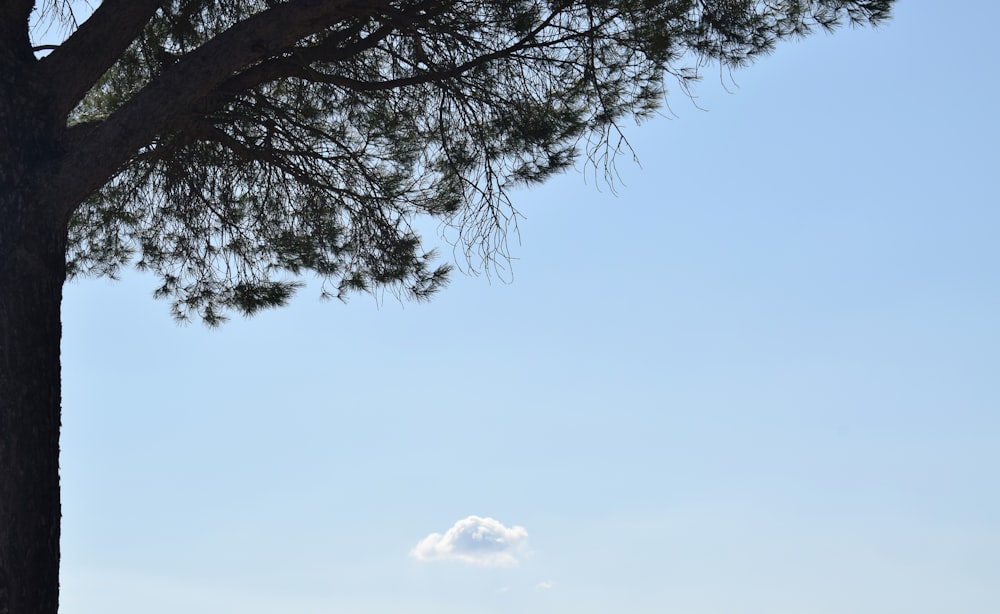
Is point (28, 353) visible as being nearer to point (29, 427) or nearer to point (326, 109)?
point (29, 427)

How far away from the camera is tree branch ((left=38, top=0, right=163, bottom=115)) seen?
16.5 ft

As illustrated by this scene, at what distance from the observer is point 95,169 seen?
16.0ft

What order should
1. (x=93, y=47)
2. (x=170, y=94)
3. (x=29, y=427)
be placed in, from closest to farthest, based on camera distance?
1. (x=29, y=427)
2. (x=170, y=94)
3. (x=93, y=47)

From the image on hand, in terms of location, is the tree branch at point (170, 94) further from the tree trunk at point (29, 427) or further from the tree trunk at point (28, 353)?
the tree trunk at point (29, 427)

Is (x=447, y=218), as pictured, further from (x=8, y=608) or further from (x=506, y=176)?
(x=8, y=608)

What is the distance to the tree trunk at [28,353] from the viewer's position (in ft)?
14.3

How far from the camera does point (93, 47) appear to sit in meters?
5.11

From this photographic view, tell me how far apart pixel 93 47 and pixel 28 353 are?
1.61 meters

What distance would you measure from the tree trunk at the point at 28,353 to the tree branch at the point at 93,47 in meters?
0.18

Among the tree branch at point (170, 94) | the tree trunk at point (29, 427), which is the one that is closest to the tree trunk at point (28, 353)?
the tree trunk at point (29, 427)

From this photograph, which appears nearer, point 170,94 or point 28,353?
point 28,353

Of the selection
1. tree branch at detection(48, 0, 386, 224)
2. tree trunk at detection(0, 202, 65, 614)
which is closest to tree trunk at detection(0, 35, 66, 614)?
tree trunk at detection(0, 202, 65, 614)

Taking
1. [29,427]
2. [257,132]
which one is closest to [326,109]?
[257,132]

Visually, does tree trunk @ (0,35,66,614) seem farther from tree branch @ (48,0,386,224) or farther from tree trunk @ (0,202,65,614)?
tree branch @ (48,0,386,224)
